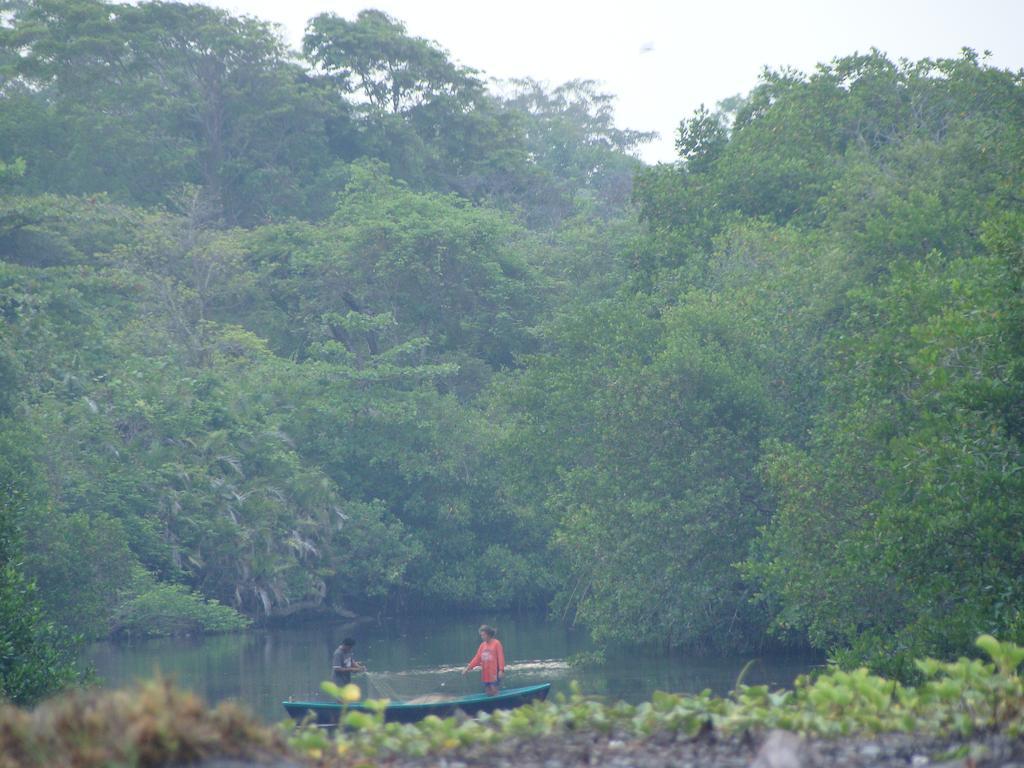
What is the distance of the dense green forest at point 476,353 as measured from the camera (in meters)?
17.5

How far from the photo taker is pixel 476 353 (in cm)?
4197

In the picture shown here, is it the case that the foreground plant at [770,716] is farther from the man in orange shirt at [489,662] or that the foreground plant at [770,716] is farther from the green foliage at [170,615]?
the green foliage at [170,615]

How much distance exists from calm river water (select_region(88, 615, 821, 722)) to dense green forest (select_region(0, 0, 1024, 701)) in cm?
86

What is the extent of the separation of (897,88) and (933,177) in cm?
648

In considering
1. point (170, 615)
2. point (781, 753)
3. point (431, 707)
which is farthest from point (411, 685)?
point (781, 753)

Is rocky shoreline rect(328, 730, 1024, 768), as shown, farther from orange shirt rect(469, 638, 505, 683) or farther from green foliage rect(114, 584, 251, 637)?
green foliage rect(114, 584, 251, 637)

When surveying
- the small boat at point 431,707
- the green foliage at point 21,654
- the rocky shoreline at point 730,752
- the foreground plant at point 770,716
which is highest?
the foreground plant at point 770,716

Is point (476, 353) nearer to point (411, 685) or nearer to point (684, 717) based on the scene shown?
point (411, 685)

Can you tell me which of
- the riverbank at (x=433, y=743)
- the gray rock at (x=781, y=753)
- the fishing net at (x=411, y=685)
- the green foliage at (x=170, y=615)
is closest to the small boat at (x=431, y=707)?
the fishing net at (x=411, y=685)

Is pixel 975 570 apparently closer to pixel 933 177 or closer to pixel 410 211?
pixel 933 177

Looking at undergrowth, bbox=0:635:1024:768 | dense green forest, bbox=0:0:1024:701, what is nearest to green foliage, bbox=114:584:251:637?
dense green forest, bbox=0:0:1024:701

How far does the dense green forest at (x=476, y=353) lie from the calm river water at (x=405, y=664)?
0.86m

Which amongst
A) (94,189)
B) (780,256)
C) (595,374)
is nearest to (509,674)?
(595,374)

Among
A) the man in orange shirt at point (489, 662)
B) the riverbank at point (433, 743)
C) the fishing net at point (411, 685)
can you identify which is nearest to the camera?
the riverbank at point (433, 743)
